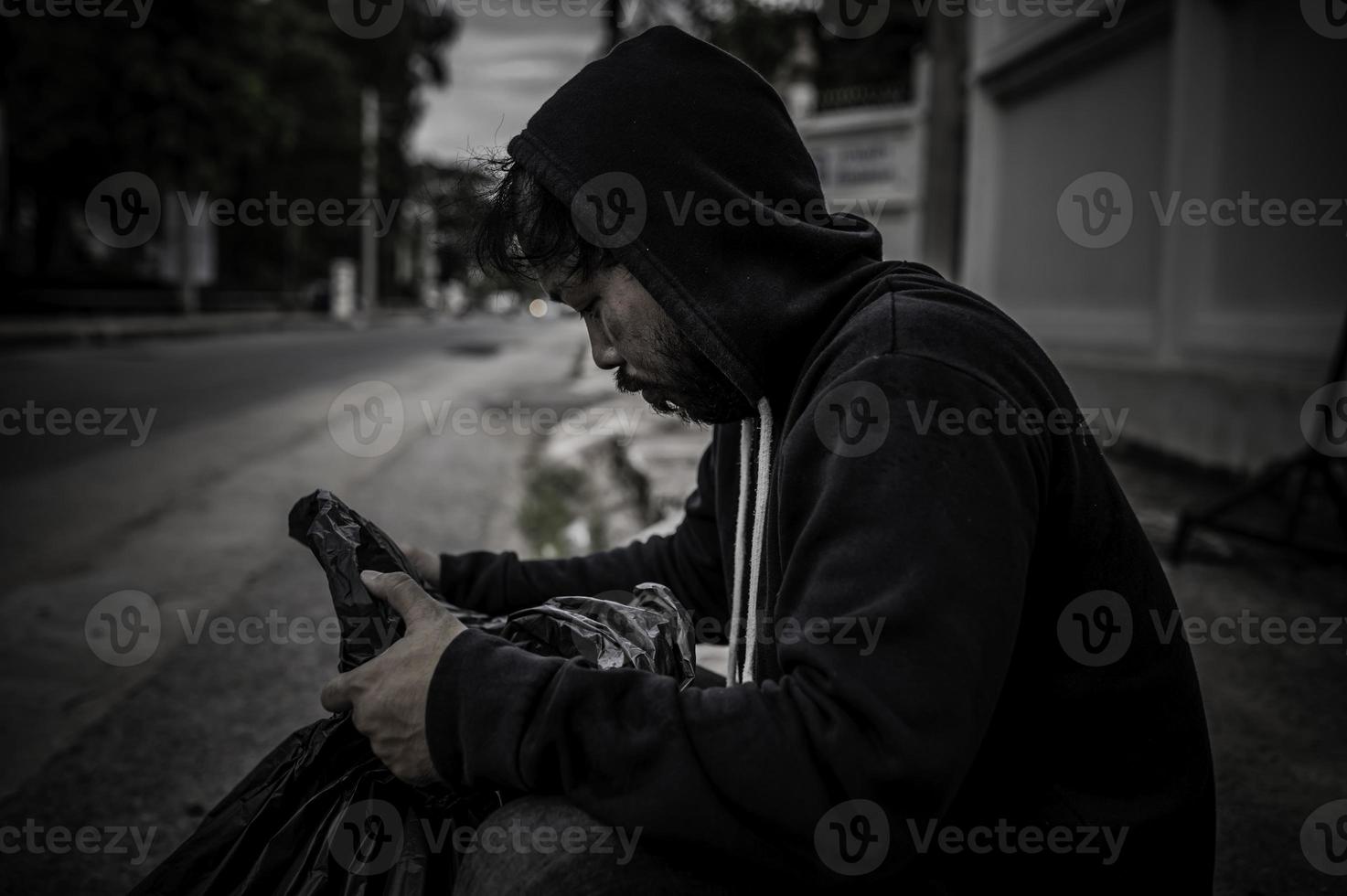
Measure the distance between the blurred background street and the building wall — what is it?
0.07 feet

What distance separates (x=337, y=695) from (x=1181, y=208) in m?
6.17

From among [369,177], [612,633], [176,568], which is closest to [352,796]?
[612,633]

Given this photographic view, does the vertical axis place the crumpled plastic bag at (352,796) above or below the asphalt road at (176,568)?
above

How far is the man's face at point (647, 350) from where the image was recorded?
1.51 m

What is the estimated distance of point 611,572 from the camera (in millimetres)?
2035

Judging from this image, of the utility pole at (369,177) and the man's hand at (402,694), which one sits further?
the utility pole at (369,177)

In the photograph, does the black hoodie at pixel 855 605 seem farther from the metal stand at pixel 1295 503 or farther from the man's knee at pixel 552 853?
the metal stand at pixel 1295 503

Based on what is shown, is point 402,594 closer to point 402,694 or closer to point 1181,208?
Answer: point 402,694

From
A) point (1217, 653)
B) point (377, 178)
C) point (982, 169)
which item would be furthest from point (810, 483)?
point (377, 178)

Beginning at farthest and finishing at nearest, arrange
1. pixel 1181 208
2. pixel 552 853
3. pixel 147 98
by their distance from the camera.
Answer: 1. pixel 147 98
2. pixel 1181 208
3. pixel 552 853

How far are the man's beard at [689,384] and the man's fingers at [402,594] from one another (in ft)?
1.49

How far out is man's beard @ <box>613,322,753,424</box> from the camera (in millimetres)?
1508

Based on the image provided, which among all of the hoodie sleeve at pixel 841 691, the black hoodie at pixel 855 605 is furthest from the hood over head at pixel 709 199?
the hoodie sleeve at pixel 841 691

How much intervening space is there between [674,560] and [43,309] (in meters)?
21.1
